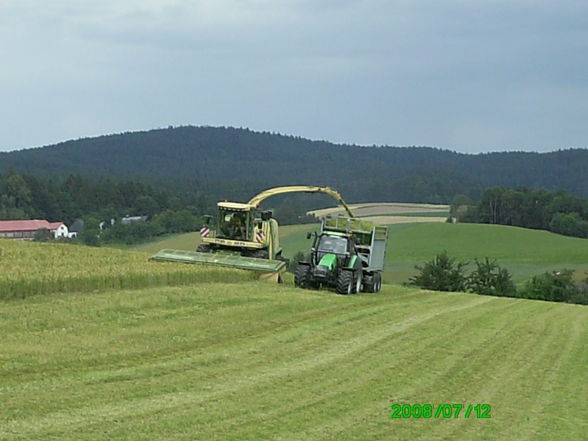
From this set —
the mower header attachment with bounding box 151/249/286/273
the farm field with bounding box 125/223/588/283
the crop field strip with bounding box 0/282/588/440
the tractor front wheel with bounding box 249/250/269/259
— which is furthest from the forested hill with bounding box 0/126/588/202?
Result: the crop field strip with bounding box 0/282/588/440

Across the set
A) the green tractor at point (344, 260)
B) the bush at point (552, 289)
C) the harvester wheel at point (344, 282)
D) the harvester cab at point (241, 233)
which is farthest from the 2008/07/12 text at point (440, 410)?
the bush at point (552, 289)

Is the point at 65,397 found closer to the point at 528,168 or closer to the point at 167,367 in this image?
the point at 167,367

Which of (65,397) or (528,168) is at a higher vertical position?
(528,168)

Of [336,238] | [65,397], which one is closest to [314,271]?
[336,238]

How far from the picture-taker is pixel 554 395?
1231 cm

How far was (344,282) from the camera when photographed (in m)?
24.1

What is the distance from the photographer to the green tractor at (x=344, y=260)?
24.3m

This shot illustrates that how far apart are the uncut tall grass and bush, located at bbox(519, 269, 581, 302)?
21574 mm

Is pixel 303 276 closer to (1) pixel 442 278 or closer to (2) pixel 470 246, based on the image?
(1) pixel 442 278

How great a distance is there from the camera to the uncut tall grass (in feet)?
58.3

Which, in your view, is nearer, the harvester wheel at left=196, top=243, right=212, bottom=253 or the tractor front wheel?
the tractor front wheel

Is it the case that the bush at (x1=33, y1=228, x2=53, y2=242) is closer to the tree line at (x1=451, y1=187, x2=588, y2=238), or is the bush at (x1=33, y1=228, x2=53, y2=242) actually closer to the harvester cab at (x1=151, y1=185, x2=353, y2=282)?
the harvester cab at (x1=151, y1=185, x2=353, y2=282)

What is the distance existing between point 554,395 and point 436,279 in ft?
89.3

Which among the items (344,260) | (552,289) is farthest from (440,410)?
(552,289)
